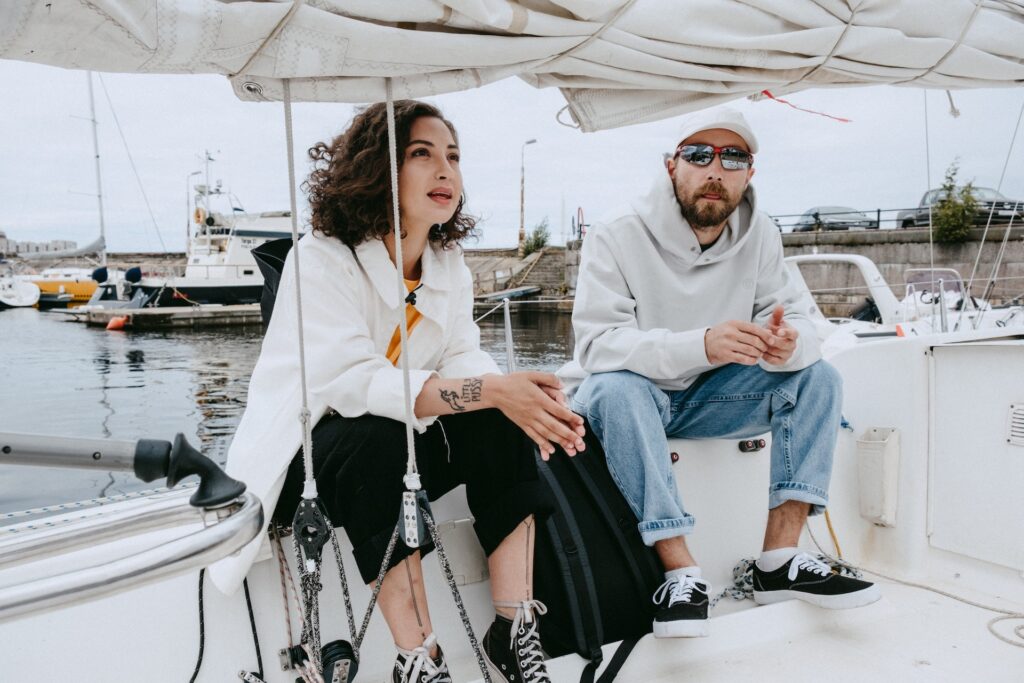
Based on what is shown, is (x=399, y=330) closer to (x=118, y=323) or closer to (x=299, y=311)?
(x=299, y=311)

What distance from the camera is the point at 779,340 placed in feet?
5.99

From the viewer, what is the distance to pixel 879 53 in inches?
70.2

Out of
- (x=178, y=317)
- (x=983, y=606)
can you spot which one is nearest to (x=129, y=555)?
(x=983, y=606)

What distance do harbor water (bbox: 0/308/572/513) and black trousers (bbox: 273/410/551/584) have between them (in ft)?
11.4

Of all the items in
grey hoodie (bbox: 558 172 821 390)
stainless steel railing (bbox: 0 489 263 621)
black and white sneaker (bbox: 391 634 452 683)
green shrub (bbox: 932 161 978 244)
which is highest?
green shrub (bbox: 932 161 978 244)

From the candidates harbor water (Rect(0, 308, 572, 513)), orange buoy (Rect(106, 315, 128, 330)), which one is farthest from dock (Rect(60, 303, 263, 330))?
harbor water (Rect(0, 308, 572, 513))

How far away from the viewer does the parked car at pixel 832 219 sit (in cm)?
1741

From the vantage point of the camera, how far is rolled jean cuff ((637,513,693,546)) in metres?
1.78

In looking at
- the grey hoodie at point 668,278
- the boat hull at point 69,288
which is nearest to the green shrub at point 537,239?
the grey hoodie at point 668,278

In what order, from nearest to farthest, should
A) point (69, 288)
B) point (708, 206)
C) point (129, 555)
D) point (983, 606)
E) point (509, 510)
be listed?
point (129, 555) < point (509, 510) < point (983, 606) < point (708, 206) < point (69, 288)

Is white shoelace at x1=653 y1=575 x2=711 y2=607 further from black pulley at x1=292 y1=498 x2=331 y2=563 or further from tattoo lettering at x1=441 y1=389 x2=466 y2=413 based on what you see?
black pulley at x1=292 y1=498 x2=331 y2=563

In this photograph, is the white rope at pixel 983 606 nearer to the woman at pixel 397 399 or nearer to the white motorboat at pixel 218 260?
the woman at pixel 397 399

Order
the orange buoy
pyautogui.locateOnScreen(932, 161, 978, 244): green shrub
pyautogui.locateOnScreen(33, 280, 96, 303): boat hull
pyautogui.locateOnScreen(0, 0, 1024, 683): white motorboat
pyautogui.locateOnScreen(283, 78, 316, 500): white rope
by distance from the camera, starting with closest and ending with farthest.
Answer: pyautogui.locateOnScreen(0, 0, 1024, 683): white motorboat, pyautogui.locateOnScreen(283, 78, 316, 500): white rope, pyautogui.locateOnScreen(932, 161, 978, 244): green shrub, the orange buoy, pyautogui.locateOnScreen(33, 280, 96, 303): boat hull

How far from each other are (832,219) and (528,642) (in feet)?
63.1
